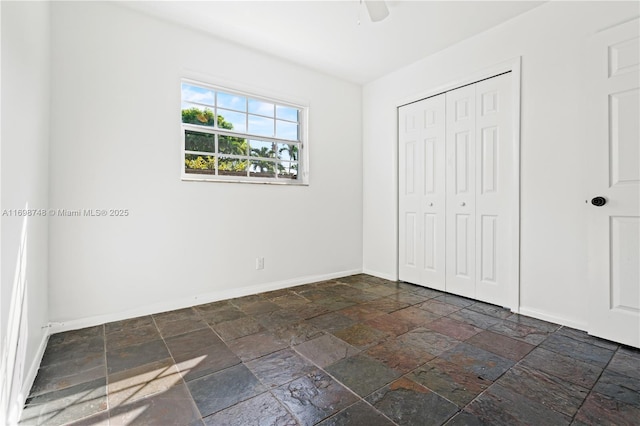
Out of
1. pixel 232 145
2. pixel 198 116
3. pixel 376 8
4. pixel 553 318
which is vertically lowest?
pixel 553 318

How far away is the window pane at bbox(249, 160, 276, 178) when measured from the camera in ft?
11.5

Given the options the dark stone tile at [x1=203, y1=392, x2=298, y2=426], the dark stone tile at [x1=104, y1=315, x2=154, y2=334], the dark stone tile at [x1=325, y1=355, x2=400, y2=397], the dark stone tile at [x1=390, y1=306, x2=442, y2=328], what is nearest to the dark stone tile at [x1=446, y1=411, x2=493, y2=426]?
the dark stone tile at [x1=325, y1=355, x2=400, y2=397]

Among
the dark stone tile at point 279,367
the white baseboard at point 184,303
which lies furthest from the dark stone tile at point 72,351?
the dark stone tile at point 279,367

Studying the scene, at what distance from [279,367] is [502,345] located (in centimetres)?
158

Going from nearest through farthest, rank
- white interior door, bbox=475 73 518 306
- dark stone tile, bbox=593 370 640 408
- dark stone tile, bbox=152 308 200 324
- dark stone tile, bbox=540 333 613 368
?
dark stone tile, bbox=593 370 640 408, dark stone tile, bbox=540 333 613 368, dark stone tile, bbox=152 308 200 324, white interior door, bbox=475 73 518 306

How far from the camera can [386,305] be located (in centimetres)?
303

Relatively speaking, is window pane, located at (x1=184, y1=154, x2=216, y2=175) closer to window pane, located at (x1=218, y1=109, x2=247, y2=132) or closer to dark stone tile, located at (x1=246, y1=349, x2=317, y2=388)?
window pane, located at (x1=218, y1=109, x2=247, y2=132)

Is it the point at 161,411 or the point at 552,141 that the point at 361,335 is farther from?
the point at 552,141

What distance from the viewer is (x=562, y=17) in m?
2.50

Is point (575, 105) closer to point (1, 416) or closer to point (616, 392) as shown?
point (616, 392)

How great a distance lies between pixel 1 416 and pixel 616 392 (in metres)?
2.90

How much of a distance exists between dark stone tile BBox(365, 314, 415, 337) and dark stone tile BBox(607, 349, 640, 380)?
123 cm

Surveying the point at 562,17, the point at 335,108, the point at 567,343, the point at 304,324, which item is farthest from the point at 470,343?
the point at 335,108

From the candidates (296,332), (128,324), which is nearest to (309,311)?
(296,332)
